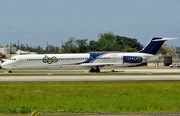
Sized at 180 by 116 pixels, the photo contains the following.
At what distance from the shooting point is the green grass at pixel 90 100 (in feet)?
82.8

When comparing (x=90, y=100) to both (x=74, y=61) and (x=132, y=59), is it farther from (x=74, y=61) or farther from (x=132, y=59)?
(x=74, y=61)

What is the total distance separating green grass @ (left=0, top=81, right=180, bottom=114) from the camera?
2523 centimetres

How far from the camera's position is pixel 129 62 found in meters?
81.0

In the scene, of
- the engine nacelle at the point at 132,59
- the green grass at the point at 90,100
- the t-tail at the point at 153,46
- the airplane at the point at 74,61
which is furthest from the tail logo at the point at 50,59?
the green grass at the point at 90,100

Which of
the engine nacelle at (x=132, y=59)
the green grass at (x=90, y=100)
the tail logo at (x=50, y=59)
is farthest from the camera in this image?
the tail logo at (x=50, y=59)

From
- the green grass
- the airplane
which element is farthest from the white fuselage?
the green grass

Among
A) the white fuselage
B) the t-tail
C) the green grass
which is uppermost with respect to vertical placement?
the t-tail

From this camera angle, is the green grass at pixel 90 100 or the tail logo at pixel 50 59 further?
the tail logo at pixel 50 59

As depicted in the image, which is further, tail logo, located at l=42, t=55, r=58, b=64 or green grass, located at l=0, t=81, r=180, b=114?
tail logo, located at l=42, t=55, r=58, b=64

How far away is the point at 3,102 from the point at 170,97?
11.4 metres

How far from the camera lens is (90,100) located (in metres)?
29.8

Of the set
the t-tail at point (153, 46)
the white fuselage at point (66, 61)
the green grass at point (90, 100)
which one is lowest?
the green grass at point (90, 100)

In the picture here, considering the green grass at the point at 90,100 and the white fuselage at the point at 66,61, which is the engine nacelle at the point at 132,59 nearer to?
the white fuselage at the point at 66,61

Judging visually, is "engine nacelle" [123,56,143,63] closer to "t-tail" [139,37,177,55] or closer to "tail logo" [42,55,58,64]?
"t-tail" [139,37,177,55]
